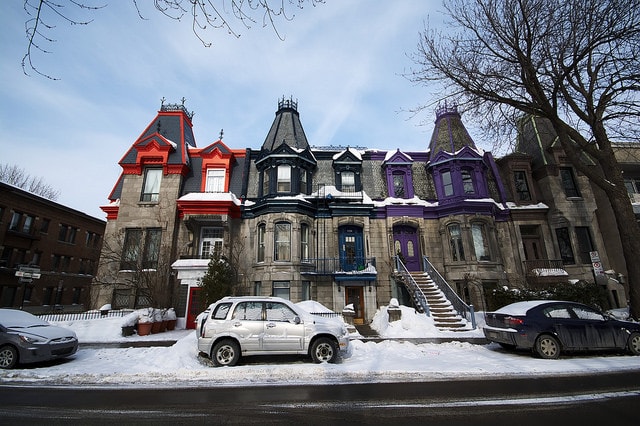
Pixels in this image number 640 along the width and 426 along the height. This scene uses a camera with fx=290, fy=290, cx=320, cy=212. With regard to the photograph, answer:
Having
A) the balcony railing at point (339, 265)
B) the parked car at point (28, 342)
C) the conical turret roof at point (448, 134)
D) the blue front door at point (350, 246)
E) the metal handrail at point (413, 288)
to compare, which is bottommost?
the parked car at point (28, 342)

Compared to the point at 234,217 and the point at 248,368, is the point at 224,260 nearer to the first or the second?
the point at 234,217

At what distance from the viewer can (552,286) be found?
54.2 ft

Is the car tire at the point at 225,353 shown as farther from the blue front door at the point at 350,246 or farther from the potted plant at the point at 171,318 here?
the blue front door at the point at 350,246

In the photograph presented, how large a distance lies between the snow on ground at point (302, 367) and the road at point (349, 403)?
1.98ft

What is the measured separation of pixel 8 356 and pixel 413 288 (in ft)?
51.5

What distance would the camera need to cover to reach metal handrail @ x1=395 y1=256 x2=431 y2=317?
14.4 m

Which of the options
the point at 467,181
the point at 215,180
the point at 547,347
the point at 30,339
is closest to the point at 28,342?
the point at 30,339

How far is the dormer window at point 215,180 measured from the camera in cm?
1930

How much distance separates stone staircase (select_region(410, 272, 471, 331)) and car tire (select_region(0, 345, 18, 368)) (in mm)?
14785

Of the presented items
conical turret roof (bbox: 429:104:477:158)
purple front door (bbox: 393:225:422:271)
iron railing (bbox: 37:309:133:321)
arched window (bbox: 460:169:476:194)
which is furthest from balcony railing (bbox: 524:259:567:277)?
iron railing (bbox: 37:309:133:321)

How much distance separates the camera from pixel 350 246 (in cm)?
1878

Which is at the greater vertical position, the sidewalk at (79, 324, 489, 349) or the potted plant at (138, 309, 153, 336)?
the potted plant at (138, 309, 153, 336)

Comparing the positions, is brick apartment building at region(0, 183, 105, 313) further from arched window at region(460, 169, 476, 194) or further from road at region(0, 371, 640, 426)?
arched window at region(460, 169, 476, 194)

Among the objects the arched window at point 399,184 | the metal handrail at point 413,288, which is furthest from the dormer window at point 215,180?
the metal handrail at point 413,288
